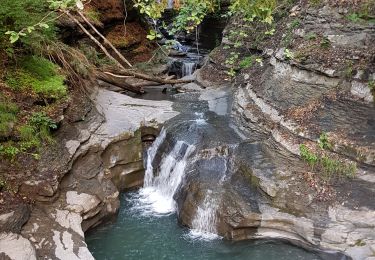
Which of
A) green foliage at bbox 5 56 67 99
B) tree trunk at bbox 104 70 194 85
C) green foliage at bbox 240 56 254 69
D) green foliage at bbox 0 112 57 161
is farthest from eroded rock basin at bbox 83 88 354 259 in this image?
green foliage at bbox 240 56 254 69

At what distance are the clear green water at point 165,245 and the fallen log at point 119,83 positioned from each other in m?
5.38

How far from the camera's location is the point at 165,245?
26.8 ft

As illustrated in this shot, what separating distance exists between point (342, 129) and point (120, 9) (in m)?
12.6

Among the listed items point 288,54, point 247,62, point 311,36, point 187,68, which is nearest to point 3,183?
point 288,54

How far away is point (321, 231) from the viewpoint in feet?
24.8

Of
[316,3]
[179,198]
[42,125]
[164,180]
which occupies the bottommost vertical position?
[179,198]

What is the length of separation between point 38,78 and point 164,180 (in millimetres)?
4054

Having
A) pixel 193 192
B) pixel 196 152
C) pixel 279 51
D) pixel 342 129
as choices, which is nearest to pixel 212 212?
pixel 193 192

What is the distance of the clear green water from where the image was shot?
7.81 metres

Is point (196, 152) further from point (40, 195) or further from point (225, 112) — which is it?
point (40, 195)

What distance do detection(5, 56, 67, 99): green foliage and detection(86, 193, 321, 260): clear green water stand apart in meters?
3.52

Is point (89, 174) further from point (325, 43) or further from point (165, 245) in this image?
point (325, 43)

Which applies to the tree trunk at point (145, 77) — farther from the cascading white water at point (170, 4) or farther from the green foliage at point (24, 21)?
the cascading white water at point (170, 4)

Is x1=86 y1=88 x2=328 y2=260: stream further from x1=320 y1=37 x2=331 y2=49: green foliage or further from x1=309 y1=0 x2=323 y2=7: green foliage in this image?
x1=309 y1=0 x2=323 y2=7: green foliage
